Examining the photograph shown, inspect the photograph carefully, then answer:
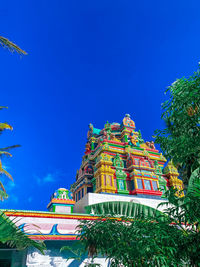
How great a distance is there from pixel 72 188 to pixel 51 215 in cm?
1892

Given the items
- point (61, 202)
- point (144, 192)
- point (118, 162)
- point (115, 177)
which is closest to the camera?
point (61, 202)

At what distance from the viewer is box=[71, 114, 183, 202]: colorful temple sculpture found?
22672mm

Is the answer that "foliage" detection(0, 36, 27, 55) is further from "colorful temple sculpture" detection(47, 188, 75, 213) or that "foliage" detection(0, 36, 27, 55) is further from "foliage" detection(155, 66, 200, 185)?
"colorful temple sculpture" detection(47, 188, 75, 213)

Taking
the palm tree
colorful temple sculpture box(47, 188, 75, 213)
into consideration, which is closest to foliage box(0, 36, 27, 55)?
the palm tree

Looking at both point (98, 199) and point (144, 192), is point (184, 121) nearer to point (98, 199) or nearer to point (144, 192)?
point (98, 199)

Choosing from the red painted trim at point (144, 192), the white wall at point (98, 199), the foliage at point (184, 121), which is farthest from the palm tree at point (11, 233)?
the red painted trim at point (144, 192)

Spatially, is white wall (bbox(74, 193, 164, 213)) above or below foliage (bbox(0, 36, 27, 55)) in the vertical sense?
below

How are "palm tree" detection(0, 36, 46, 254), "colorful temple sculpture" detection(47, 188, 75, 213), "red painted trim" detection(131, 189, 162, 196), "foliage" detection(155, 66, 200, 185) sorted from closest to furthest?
"palm tree" detection(0, 36, 46, 254) → "foliage" detection(155, 66, 200, 185) → "colorful temple sculpture" detection(47, 188, 75, 213) → "red painted trim" detection(131, 189, 162, 196)

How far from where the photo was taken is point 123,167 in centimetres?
2436

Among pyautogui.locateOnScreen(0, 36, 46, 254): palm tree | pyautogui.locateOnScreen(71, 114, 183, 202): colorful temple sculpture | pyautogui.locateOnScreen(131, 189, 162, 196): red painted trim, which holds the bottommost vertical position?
pyautogui.locateOnScreen(0, 36, 46, 254): palm tree

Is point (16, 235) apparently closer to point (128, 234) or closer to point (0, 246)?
point (128, 234)

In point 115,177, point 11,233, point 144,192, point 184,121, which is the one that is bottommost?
point 11,233

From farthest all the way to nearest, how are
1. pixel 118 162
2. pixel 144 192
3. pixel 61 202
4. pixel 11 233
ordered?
pixel 118 162
pixel 144 192
pixel 61 202
pixel 11 233

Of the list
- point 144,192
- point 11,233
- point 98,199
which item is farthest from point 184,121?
point 144,192
